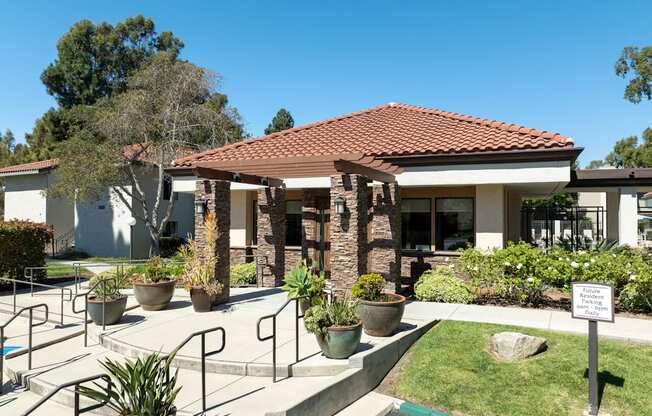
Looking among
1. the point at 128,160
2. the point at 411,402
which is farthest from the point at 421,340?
the point at 128,160

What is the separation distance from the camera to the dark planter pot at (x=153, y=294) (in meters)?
10.2

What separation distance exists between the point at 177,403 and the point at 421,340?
174 inches

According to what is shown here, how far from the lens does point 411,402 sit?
628 cm

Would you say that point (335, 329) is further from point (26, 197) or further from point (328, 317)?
point (26, 197)

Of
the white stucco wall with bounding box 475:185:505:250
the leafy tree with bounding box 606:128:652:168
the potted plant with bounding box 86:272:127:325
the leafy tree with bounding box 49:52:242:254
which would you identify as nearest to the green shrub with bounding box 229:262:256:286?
the potted plant with bounding box 86:272:127:325

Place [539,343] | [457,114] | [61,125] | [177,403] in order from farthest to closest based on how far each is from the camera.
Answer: [61,125]
[457,114]
[539,343]
[177,403]

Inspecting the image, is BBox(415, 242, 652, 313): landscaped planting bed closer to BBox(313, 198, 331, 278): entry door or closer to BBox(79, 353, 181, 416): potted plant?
BBox(313, 198, 331, 278): entry door

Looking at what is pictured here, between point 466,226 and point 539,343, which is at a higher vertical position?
point 466,226

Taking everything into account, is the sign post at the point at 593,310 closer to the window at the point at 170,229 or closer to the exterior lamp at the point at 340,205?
the exterior lamp at the point at 340,205

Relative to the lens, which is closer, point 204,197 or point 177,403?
point 177,403

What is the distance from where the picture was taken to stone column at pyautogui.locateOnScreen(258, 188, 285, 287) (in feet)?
44.9

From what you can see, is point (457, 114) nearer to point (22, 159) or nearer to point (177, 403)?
point (177, 403)

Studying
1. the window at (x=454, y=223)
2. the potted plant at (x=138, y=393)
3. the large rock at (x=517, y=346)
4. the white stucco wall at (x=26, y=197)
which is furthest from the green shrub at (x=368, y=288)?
the white stucco wall at (x=26, y=197)

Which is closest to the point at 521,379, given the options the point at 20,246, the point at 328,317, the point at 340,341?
the point at 340,341
